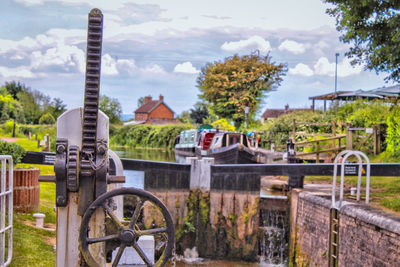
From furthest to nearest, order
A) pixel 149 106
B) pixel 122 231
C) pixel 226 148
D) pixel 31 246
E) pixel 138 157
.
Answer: pixel 149 106 < pixel 138 157 < pixel 226 148 < pixel 31 246 < pixel 122 231

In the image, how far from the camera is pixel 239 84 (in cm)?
4044

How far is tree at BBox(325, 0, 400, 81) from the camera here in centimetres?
1084

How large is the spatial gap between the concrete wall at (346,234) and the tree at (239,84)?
1130 inches

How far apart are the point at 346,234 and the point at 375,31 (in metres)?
5.49

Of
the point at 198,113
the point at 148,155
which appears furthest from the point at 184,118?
the point at 148,155

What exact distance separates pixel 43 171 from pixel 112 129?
43933 mm

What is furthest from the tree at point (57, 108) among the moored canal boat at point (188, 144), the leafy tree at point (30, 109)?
the moored canal boat at point (188, 144)

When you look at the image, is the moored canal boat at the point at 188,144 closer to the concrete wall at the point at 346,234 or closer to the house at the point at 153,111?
the concrete wall at the point at 346,234

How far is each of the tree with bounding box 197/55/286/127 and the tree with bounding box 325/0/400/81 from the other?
26.8m

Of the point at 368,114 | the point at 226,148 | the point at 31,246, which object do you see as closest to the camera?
the point at 31,246

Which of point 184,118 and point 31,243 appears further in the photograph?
point 184,118

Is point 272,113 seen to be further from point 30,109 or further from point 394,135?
point 394,135

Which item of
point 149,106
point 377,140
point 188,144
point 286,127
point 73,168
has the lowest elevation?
point 188,144

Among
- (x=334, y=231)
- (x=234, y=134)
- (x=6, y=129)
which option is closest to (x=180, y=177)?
(x=334, y=231)
